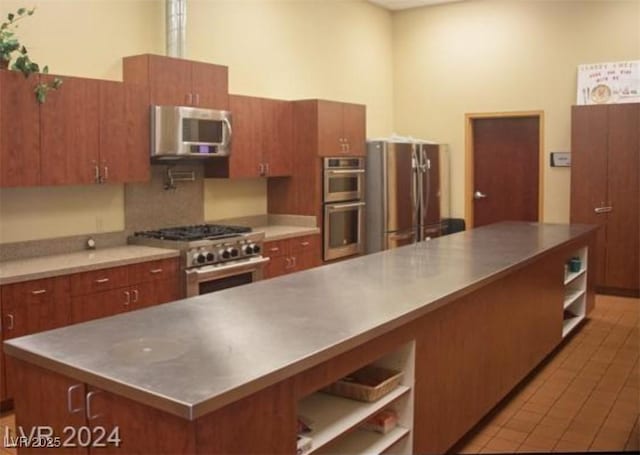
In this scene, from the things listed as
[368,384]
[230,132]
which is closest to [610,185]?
[230,132]

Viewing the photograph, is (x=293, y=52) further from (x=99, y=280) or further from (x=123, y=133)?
(x=99, y=280)

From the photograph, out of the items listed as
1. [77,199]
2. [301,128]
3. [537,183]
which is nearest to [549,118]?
[537,183]

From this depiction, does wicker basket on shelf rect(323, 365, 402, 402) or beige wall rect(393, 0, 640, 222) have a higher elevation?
beige wall rect(393, 0, 640, 222)

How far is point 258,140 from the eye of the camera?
5965 mm

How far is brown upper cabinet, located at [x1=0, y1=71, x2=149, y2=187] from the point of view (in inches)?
159

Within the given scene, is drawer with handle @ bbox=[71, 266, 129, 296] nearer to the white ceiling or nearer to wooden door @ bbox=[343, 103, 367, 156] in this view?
wooden door @ bbox=[343, 103, 367, 156]

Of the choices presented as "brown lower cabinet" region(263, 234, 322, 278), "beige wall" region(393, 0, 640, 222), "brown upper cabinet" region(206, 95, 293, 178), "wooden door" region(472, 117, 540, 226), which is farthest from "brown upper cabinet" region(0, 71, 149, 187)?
"wooden door" region(472, 117, 540, 226)

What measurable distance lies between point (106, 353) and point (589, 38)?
22.8 ft

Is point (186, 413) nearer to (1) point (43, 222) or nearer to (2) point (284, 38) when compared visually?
(1) point (43, 222)

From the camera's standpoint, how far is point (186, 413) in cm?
166

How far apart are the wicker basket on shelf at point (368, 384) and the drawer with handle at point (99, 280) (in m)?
2.03

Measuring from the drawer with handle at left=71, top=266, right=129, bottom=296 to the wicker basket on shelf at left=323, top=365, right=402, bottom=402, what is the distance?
2.03 meters

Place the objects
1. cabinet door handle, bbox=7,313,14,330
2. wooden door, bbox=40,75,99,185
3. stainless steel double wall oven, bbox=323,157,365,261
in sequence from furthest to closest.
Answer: stainless steel double wall oven, bbox=323,157,365,261 → wooden door, bbox=40,75,99,185 → cabinet door handle, bbox=7,313,14,330

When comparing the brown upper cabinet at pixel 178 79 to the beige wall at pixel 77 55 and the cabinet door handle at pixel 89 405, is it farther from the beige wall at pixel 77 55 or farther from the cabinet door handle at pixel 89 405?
the cabinet door handle at pixel 89 405
